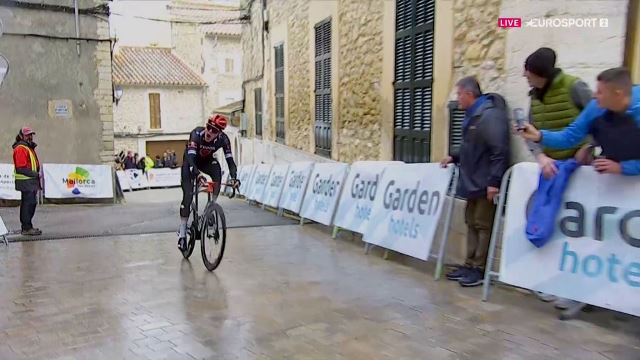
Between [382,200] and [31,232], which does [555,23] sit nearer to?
[382,200]

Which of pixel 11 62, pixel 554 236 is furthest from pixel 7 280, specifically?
pixel 11 62

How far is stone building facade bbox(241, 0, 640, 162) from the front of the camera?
4418 mm

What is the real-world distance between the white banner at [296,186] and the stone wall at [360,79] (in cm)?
111

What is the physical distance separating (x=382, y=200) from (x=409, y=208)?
0.49 metres

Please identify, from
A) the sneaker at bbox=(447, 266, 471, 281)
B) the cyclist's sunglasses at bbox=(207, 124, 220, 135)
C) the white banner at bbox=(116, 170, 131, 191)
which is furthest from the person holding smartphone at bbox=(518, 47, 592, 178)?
the white banner at bbox=(116, 170, 131, 191)

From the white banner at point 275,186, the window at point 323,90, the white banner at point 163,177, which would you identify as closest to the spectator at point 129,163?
the white banner at point 163,177

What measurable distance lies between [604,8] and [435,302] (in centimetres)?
271

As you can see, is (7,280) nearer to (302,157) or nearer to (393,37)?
(393,37)

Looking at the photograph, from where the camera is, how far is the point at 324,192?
7.54 m

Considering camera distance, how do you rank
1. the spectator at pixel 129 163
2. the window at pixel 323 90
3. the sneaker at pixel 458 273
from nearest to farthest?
the sneaker at pixel 458 273
the window at pixel 323 90
the spectator at pixel 129 163

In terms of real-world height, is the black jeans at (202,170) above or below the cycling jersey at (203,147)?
below

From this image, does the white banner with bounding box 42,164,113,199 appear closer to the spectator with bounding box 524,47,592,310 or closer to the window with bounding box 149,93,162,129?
the spectator with bounding box 524,47,592,310

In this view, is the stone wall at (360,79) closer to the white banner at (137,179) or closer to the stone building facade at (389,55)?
the stone building facade at (389,55)

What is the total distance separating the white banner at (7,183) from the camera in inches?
511
